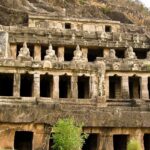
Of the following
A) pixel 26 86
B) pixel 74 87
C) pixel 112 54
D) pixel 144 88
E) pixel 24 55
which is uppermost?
pixel 112 54

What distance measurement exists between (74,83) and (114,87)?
3399 mm

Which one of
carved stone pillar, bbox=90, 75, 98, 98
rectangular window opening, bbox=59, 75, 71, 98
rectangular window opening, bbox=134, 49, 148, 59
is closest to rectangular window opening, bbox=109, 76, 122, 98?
carved stone pillar, bbox=90, 75, 98, 98

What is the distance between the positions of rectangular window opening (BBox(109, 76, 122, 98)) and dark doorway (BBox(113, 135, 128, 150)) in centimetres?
453

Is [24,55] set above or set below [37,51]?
below

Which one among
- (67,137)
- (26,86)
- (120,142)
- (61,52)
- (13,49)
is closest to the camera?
(67,137)

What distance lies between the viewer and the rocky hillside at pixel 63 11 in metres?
32.7

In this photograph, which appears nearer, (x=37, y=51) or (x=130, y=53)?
(x=130, y=53)

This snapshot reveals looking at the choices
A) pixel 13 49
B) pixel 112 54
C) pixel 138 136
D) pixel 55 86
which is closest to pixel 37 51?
pixel 13 49

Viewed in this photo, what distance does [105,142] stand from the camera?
19.7 meters

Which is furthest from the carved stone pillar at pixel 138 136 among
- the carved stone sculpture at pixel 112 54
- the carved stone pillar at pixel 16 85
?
the carved stone sculpture at pixel 112 54

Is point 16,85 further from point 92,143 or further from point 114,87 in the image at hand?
point 114,87

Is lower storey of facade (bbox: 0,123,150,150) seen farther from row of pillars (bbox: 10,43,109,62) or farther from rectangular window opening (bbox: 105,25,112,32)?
rectangular window opening (bbox: 105,25,112,32)

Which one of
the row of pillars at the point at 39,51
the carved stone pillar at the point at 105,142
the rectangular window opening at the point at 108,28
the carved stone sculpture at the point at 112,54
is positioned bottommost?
the carved stone pillar at the point at 105,142

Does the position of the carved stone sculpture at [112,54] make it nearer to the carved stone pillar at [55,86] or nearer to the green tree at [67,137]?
the carved stone pillar at [55,86]
